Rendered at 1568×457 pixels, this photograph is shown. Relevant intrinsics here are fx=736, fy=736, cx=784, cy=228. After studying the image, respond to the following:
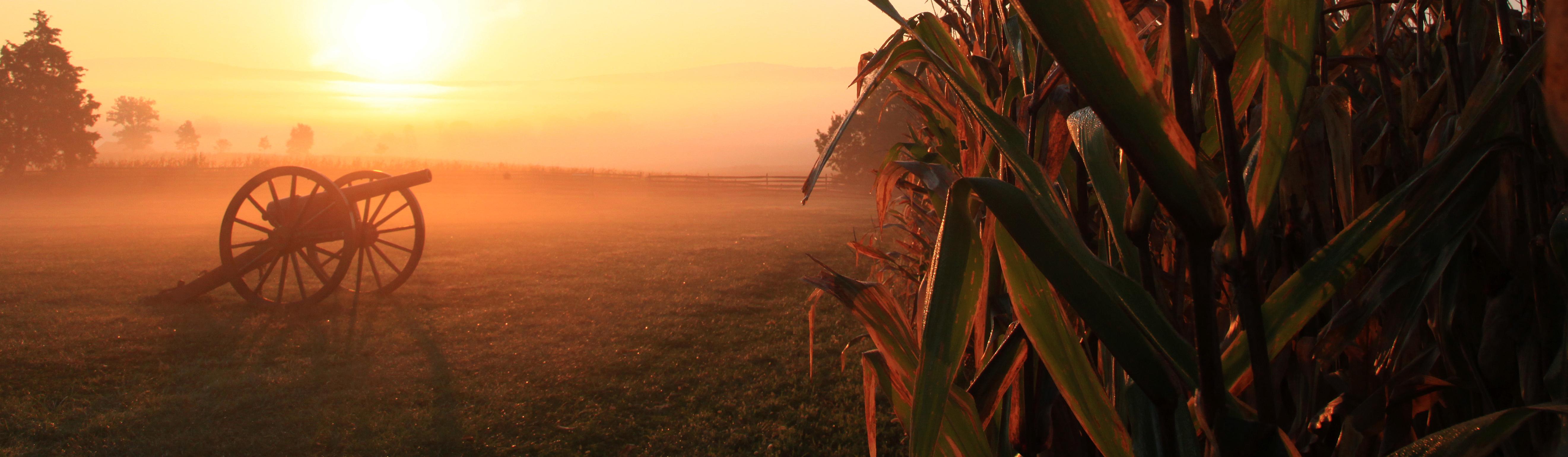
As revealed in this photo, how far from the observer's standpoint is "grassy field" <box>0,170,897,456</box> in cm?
332

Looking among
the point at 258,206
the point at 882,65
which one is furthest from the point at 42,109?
the point at 882,65

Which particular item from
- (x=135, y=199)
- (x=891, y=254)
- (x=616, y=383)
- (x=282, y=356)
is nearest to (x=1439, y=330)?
(x=891, y=254)

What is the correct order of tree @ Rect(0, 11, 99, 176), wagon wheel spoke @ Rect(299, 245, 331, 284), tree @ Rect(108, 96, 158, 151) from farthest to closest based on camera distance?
tree @ Rect(108, 96, 158, 151), tree @ Rect(0, 11, 99, 176), wagon wheel spoke @ Rect(299, 245, 331, 284)

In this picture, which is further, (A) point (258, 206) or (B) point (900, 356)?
(A) point (258, 206)

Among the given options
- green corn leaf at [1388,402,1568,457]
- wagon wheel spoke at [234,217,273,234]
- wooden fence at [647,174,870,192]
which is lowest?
wooden fence at [647,174,870,192]

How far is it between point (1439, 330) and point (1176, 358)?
42 centimetres

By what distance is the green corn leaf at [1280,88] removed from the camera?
0.41 meters

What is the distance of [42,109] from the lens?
36.1m

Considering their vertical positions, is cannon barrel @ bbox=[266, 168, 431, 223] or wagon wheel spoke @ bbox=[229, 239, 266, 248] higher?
cannon barrel @ bbox=[266, 168, 431, 223]

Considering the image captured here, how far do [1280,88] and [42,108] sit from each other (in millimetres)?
51473

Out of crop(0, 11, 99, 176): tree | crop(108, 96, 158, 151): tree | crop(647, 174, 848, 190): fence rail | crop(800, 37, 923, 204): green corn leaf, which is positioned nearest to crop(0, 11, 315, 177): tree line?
crop(0, 11, 99, 176): tree

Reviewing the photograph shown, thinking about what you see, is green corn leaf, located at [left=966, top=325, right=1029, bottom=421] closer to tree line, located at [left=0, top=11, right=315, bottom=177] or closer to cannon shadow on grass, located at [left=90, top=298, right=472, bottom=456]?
cannon shadow on grass, located at [left=90, top=298, right=472, bottom=456]

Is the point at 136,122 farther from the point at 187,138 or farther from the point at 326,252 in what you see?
the point at 326,252

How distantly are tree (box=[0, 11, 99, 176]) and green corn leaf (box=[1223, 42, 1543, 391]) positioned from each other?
49.2 meters
